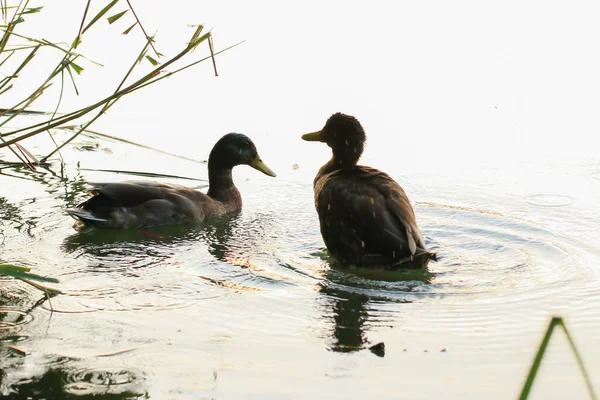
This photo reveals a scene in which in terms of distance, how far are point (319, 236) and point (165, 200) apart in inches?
57.6

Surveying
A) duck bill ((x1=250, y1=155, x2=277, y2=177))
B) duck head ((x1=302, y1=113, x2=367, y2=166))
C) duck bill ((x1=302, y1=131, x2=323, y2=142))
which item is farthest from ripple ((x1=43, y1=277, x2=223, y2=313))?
duck bill ((x1=250, y1=155, x2=277, y2=177))

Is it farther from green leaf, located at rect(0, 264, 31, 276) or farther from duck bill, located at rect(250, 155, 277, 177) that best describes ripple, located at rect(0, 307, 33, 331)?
duck bill, located at rect(250, 155, 277, 177)

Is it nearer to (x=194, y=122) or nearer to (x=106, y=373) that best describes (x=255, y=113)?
(x=194, y=122)

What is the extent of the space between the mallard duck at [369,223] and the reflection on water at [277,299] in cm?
12

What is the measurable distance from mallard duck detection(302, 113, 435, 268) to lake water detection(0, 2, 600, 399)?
16 cm

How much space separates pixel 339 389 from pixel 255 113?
265 inches

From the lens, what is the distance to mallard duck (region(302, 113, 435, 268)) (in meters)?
6.52

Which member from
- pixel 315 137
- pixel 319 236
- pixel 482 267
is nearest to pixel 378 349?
pixel 482 267

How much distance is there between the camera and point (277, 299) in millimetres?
5738

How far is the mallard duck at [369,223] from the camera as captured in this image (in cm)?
652

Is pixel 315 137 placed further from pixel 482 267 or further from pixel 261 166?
pixel 482 267

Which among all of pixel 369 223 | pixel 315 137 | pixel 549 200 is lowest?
pixel 369 223

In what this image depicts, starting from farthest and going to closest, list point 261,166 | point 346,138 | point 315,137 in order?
point 261,166 < point 315,137 < point 346,138

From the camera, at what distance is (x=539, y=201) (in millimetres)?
8203
